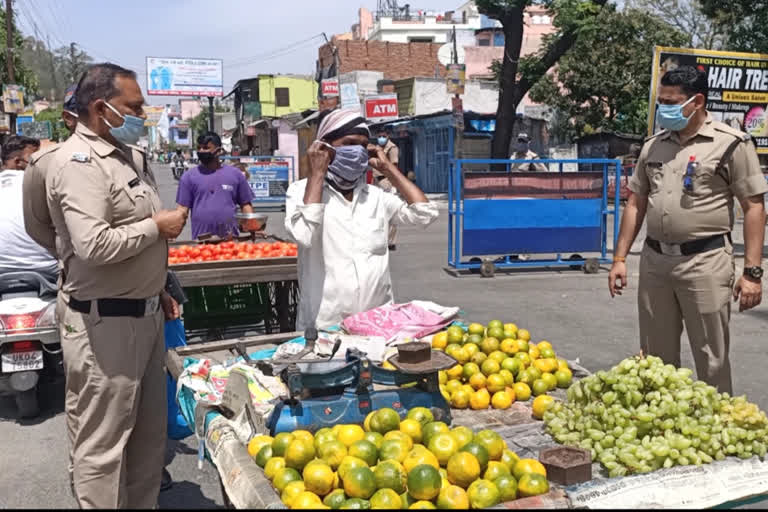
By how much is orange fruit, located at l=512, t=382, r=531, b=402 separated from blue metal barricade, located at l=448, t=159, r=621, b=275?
770 cm

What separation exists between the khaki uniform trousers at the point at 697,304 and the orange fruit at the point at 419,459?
2201 millimetres

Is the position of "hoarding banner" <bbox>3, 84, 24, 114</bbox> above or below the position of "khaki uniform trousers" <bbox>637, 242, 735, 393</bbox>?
above

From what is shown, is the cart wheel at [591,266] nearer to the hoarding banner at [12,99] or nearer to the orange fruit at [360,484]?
the orange fruit at [360,484]

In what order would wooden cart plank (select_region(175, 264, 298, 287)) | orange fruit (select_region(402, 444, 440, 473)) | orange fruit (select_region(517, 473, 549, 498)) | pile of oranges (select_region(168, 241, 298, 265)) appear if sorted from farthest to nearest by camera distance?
pile of oranges (select_region(168, 241, 298, 265))
wooden cart plank (select_region(175, 264, 298, 287))
orange fruit (select_region(402, 444, 440, 473))
orange fruit (select_region(517, 473, 549, 498))

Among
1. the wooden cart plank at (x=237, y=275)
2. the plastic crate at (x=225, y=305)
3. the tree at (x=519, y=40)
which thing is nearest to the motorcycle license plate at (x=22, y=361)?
the wooden cart plank at (x=237, y=275)

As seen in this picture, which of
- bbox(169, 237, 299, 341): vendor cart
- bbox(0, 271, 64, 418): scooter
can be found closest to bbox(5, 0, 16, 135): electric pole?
bbox(169, 237, 299, 341): vendor cart

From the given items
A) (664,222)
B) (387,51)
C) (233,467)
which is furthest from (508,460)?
(387,51)

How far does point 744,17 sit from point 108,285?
21631 mm

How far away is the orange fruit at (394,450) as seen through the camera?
2617mm

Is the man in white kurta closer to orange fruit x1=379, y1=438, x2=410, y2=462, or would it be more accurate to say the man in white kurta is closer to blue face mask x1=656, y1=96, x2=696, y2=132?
blue face mask x1=656, y1=96, x2=696, y2=132

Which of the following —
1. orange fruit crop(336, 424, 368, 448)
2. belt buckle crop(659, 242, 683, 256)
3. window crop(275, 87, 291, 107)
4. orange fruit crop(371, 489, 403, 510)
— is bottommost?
orange fruit crop(371, 489, 403, 510)

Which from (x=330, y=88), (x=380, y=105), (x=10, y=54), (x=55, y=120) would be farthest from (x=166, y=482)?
(x=55, y=120)

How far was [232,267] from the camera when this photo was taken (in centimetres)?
637

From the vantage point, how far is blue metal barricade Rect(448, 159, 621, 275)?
11477 mm
